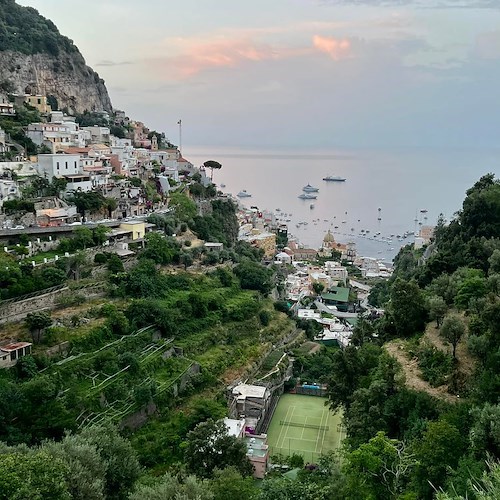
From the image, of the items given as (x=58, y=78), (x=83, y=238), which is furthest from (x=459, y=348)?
(x=58, y=78)

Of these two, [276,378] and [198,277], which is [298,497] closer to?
[276,378]

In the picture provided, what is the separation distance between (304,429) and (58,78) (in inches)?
1363

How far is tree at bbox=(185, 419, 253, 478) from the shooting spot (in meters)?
11.0

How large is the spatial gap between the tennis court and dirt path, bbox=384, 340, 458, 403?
332 cm

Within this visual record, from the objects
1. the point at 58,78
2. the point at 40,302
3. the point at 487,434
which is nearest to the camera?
the point at 487,434

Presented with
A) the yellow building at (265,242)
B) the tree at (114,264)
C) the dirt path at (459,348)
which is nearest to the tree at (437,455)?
the dirt path at (459,348)

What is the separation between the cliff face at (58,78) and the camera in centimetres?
3744

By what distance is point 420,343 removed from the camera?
530 inches

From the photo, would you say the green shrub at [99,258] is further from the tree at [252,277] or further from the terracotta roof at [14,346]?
the tree at [252,277]

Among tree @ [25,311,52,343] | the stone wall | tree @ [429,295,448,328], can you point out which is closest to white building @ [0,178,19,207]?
the stone wall

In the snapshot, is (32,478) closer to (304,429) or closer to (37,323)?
(37,323)

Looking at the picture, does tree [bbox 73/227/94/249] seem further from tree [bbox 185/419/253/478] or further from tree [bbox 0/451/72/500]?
tree [bbox 0/451/72/500]

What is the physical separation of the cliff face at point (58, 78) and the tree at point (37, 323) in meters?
25.6

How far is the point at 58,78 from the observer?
133ft
